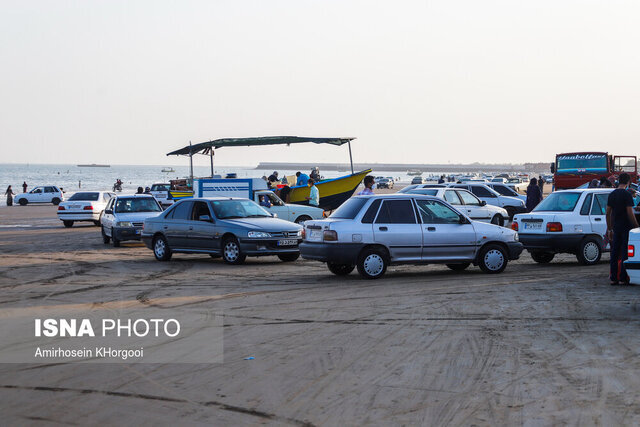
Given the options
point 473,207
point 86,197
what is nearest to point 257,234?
point 473,207

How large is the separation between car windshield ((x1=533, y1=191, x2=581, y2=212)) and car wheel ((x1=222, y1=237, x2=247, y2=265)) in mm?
6413

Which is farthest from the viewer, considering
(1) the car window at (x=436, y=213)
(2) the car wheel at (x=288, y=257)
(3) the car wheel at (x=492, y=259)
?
(2) the car wheel at (x=288, y=257)

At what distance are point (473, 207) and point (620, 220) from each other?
13.2 m

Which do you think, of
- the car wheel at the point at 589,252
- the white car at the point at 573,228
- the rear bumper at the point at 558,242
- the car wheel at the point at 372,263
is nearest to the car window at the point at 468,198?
the white car at the point at 573,228

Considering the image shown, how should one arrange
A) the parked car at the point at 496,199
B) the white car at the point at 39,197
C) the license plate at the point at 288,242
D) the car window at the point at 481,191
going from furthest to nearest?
the white car at the point at 39,197 → the parked car at the point at 496,199 → the car window at the point at 481,191 → the license plate at the point at 288,242

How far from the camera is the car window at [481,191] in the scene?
3189cm

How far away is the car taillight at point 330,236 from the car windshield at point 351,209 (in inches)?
20.1

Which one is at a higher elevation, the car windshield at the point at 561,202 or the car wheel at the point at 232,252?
the car windshield at the point at 561,202

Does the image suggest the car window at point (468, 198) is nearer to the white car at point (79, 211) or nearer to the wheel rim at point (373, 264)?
the wheel rim at point (373, 264)

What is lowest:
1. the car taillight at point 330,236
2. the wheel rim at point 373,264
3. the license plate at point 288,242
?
the wheel rim at point 373,264

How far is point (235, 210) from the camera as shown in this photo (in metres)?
19.2

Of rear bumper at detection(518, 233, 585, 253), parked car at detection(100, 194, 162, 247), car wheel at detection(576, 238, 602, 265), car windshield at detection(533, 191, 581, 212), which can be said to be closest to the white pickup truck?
parked car at detection(100, 194, 162, 247)

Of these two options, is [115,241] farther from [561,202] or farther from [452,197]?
[561,202]

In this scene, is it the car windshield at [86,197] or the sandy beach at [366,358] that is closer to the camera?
the sandy beach at [366,358]
